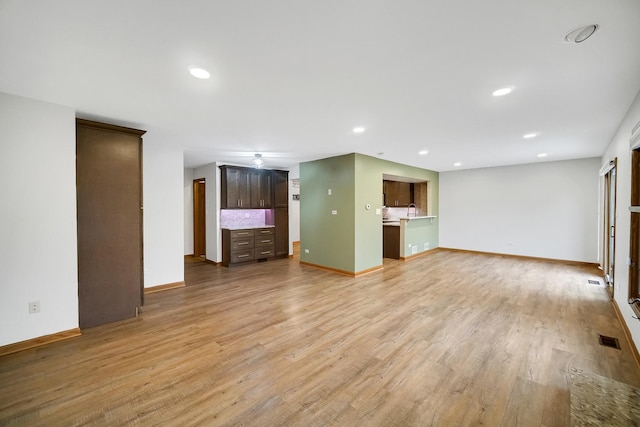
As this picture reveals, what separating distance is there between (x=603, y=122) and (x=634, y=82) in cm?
141

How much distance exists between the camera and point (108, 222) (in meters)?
3.12

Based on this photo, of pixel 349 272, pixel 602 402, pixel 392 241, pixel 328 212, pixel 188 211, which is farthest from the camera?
pixel 188 211

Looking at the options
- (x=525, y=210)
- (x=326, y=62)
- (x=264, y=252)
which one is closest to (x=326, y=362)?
(x=326, y=62)

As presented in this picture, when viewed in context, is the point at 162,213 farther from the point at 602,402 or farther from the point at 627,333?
the point at 627,333

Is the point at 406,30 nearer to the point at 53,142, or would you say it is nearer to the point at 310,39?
the point at 310,39

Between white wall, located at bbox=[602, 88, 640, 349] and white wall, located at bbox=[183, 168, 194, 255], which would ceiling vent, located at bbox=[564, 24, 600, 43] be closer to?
white wall, located at bbox=[602, 88, 640, 349]

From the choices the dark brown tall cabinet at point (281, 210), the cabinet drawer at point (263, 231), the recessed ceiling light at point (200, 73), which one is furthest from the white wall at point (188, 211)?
the recessed ceiling light at point (200, 73)

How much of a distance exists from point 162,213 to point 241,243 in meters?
2.18

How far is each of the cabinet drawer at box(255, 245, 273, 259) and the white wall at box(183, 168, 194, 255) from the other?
215 cm

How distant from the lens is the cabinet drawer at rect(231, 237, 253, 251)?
20.0ft

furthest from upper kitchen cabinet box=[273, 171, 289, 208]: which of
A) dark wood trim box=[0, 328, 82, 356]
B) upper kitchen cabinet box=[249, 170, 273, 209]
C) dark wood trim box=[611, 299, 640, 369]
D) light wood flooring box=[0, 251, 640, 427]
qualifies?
dark wood trim box=[611, 299, 640, 369]

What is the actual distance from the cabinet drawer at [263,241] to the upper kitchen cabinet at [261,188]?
32.1 inches

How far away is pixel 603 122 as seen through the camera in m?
3.28

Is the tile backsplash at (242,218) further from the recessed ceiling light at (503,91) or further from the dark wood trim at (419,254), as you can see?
the recessed ceiling light at (503,91)
